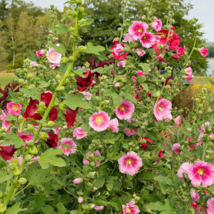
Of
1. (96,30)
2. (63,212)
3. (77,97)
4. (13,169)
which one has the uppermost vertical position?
(77,97)

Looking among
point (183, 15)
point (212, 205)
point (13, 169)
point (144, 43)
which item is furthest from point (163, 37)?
point (183, 15)

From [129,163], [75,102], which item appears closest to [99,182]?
[129,163]

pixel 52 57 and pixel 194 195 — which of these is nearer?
pixel 194 195

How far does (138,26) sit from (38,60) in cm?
94

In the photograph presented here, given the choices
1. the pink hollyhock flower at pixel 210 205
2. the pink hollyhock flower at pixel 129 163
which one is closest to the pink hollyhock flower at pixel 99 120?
the pink hollyhock flower at pixel 129 163

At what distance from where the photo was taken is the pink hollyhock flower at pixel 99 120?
1.14m

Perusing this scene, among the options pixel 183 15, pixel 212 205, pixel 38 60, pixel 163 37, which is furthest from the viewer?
pixel 183 15

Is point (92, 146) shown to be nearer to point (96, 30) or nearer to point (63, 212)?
point (63, 212)

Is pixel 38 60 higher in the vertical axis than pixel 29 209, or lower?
higher

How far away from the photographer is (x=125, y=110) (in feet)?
4.22

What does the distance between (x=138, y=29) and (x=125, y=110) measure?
0.48 metres

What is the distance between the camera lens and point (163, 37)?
1.50m

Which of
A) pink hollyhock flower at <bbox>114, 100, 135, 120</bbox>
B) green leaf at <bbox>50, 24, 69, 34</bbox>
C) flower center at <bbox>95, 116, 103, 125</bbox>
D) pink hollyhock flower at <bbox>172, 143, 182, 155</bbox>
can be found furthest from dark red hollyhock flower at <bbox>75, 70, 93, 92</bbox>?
pink hollyhock flower at <bbox>172, 143, 182, 155</bbox>

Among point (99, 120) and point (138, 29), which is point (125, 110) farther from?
point (138, 29)
